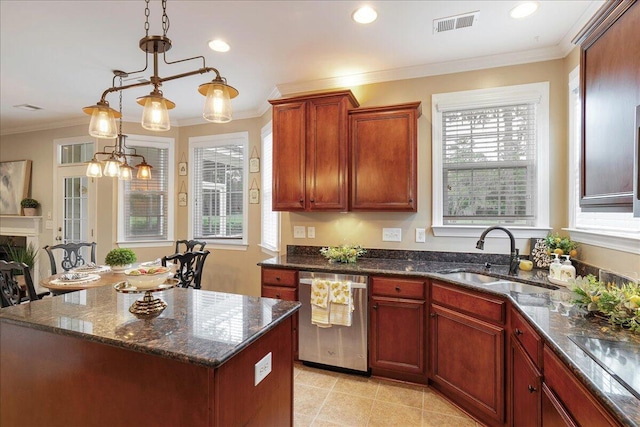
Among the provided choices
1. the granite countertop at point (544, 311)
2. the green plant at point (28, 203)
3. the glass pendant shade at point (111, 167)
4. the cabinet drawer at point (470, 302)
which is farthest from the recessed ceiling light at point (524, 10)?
the green plant at point (28, 203)

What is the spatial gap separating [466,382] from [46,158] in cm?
647

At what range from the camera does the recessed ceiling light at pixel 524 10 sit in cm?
210

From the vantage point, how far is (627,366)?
1.01m

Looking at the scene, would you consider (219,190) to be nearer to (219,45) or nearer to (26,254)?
(219,45)

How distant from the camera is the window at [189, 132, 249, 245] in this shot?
4309 mm

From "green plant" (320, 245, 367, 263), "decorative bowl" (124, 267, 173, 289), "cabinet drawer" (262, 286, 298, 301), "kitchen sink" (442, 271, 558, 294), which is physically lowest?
"cabinet drawer" (262, 286, 298, 301)

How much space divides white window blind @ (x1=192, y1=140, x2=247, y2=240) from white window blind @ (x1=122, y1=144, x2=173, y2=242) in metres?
0.49

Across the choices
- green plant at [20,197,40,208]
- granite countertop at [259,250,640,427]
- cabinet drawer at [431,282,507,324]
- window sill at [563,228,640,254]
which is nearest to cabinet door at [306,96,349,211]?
granite countertop at [259,250,640,427]

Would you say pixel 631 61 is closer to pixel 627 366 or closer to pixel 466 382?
pixel 627 366

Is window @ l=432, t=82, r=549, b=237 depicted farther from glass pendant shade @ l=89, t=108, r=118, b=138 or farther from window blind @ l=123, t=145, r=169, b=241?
window blind @ l=123, t=145, r=169, b=241

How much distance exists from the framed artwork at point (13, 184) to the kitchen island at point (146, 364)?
16.1 ft

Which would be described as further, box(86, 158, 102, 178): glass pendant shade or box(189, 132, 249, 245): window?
box(189, 132, 249, 245): window

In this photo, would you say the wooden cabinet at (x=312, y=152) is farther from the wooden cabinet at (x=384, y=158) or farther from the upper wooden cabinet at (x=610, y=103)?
the upper wooden cabinet at (x=610, y=103)

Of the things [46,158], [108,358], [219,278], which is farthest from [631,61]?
[46,158]
